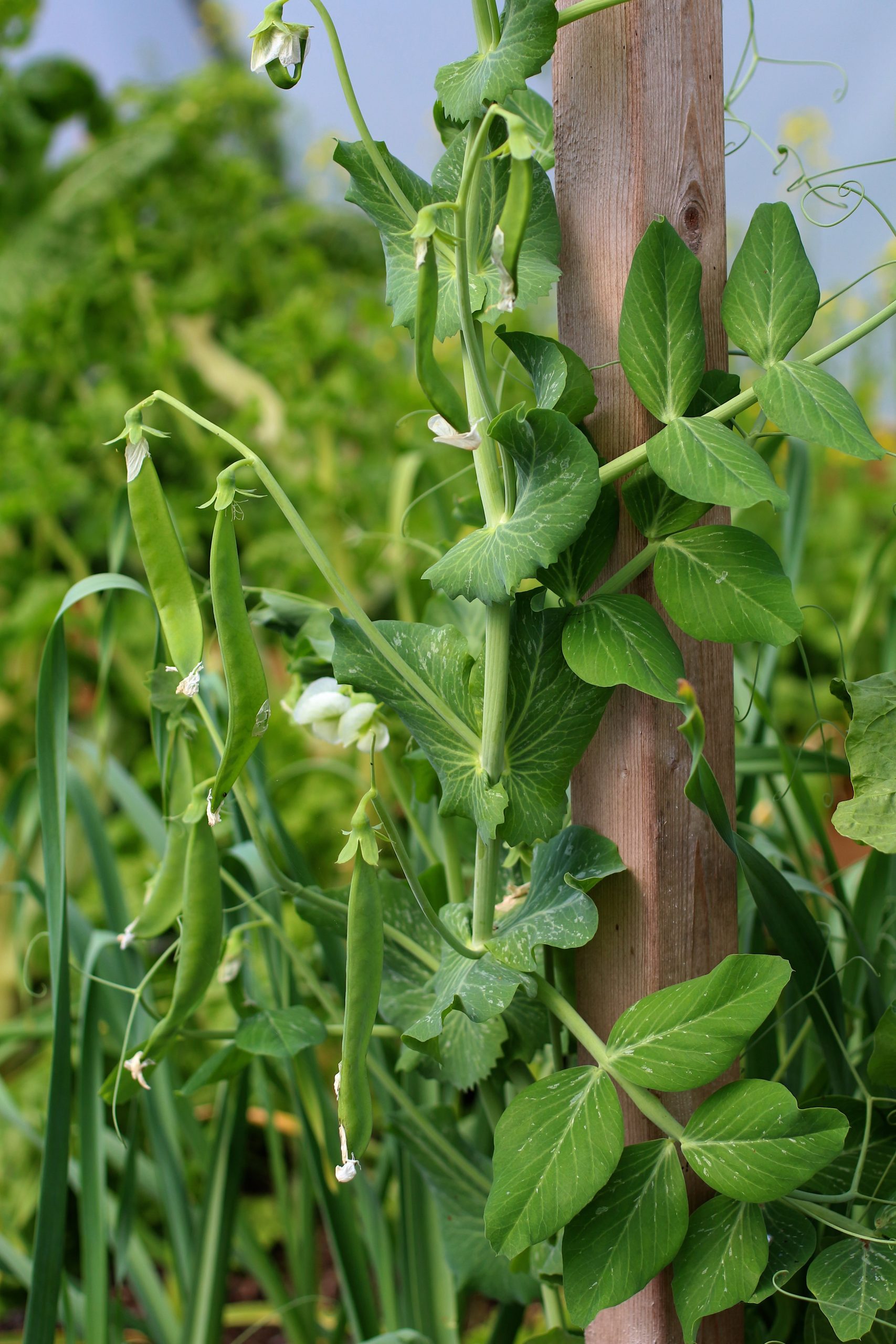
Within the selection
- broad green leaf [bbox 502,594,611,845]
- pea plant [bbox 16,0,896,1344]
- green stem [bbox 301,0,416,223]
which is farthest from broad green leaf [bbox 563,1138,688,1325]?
green stem [bbox 301,0,416,223]

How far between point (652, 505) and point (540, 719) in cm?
9

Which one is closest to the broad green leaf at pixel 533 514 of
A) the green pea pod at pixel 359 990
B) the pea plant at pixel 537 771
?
the pea plant at pixel 537 771

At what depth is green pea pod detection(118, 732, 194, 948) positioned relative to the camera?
1.43ft

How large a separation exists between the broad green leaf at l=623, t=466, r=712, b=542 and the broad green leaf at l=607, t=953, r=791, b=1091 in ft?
0.51

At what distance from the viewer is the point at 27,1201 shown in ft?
2.95

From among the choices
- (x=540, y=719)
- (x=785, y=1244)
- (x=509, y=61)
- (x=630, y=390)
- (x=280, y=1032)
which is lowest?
(x=785, y=1244)

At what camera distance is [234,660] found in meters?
0.33

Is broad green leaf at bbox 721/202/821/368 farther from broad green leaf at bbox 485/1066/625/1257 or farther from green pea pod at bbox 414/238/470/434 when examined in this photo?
broad green leaf at bbox 485/1066/625/1257

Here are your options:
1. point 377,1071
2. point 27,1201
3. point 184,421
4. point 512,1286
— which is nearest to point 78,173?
point 184,421

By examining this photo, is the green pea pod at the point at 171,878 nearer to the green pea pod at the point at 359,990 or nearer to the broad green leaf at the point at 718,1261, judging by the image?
the green pea pod at the point at 359,990

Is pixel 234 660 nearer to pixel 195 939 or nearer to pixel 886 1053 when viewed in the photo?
pixel 195 939

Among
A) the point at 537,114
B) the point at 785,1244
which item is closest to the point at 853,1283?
the point at 785,1244

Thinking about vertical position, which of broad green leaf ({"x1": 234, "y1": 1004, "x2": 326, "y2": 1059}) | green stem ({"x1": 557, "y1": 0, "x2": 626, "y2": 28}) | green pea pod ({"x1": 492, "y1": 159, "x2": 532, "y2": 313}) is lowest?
broad green leaf ({"x1": 234, "y1": 1004, "x2": 326, "y2": 1059})

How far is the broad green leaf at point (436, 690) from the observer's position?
35cm
